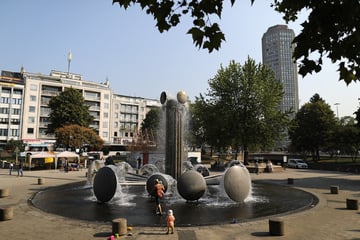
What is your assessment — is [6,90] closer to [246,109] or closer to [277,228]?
[246,109]

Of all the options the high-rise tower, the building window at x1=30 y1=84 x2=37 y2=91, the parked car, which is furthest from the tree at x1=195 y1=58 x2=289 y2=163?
the high-rise tower

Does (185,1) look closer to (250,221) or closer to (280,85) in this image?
(250,221)

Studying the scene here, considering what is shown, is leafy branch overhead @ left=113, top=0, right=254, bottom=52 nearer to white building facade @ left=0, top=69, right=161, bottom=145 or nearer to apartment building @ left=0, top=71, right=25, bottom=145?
white building facade @ left=0, top=69, right=161, bottom=145

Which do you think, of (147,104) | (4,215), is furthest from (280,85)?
(147,104)

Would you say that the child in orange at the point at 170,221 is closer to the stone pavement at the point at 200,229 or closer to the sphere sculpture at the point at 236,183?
the stone pavement at the point at 200,229

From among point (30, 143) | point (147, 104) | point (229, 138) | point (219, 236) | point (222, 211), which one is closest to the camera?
point (219, 236)

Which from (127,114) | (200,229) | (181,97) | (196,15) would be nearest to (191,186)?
(200,229)

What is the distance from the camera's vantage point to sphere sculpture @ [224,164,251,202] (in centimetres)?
1501

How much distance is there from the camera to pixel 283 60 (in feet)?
516

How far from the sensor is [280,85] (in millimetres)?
41000

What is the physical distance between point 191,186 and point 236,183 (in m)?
2.43

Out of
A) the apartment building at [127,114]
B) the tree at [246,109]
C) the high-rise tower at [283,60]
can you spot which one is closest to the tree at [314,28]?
the tree at [246,109]

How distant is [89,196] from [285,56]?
518 ft

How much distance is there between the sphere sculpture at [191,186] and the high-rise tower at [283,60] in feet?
476
